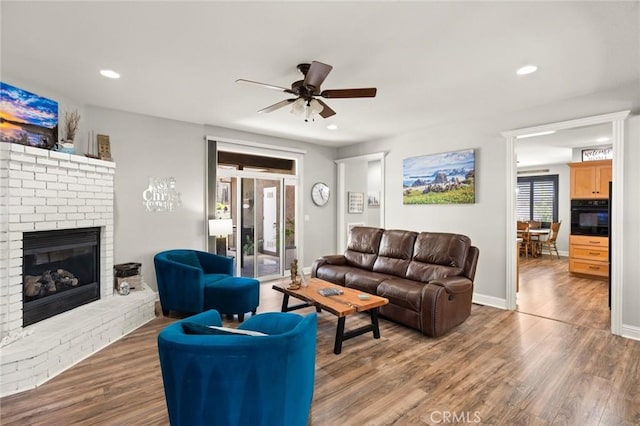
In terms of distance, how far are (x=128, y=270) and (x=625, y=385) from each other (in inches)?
193

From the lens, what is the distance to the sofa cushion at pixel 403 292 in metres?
3.33

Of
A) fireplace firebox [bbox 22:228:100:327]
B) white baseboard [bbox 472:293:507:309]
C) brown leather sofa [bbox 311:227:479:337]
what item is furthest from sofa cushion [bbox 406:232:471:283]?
fireplace firebox [bbox 22:228:100:327]

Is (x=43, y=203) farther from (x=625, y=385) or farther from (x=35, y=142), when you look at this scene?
(x=625, y=385)

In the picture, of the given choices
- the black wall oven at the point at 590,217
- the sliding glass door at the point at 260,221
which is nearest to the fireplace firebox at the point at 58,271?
the sliding glass door at the point at 260,221

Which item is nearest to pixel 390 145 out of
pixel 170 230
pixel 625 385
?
pixel 170 230

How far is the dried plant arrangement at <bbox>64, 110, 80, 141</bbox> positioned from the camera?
349 centimetres

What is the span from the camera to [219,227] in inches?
186

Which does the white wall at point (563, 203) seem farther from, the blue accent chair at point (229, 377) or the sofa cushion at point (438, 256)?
the blue accent chair at point (229, 377)

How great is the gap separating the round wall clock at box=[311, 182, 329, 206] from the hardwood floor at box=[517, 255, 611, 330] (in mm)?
3787

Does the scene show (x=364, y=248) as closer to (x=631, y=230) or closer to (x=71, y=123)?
(x=631, y=230)

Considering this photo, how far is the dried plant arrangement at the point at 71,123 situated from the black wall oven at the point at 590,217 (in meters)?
8.02

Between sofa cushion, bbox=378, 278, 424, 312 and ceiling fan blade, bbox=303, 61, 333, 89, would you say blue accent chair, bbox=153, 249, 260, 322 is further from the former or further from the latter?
→ ceiling fan blade, bbox=303, 61, 333, 89

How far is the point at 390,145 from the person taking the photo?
5.70 m

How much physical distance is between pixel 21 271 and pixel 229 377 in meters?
2.49
